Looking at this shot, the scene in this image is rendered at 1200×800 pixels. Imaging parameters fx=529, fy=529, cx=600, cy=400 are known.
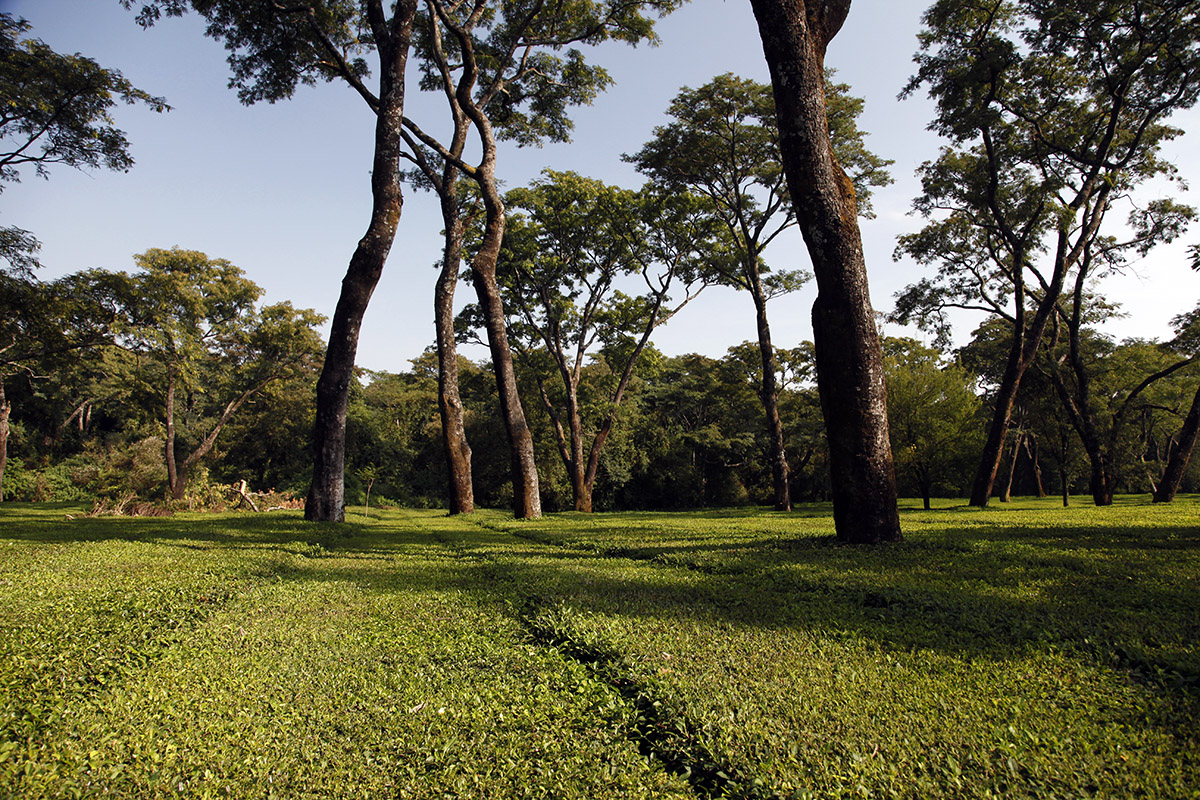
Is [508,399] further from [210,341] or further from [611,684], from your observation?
[210,341]

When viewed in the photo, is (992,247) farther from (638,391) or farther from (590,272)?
(638,391)

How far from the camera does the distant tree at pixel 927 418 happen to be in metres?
18.9

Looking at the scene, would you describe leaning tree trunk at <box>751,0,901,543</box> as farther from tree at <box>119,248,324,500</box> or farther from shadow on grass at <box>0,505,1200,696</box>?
tree at <box>119,248,324,500</box>

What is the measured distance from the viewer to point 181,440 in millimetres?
31328

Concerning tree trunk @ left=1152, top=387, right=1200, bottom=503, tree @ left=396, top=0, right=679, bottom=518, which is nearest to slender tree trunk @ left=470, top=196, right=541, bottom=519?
tree @ left=396, top=0, right=679, bottom=518

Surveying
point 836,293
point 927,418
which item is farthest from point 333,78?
point 927,418

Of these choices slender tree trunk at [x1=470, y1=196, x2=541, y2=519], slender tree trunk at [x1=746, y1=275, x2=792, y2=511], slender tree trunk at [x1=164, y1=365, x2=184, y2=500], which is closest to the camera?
slender tree trunk at [x1=470, y1=196, x2=541, y2=519]

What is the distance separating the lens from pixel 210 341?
84.0ft

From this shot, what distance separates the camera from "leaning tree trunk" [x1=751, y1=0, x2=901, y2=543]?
5.27 m

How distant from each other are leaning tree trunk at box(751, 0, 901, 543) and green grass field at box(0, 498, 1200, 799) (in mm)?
1453

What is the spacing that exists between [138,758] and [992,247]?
23400 millimetres

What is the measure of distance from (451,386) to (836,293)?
9.27 metres

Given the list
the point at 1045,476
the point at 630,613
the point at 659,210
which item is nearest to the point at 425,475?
the point at 659,210

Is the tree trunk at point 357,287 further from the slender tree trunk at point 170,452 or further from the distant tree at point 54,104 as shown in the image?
the slender tree trunk at point 170,452
